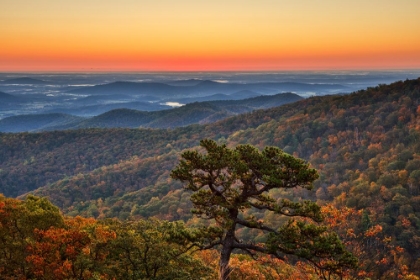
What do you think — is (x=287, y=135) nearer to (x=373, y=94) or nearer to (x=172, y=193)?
(x=373, y=94)

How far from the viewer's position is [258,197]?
1744 cm

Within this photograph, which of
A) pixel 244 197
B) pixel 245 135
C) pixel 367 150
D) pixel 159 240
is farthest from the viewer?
pixel 245 135

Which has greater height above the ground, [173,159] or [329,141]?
[329,141]

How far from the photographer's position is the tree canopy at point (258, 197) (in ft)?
52.1

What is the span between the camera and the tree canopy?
1588cm

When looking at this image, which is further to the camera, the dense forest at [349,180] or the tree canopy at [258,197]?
the dense forest at [349,180]

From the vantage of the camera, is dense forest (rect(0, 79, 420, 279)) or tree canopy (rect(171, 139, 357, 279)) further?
dense forest (rect(0, 79, 420, 279))

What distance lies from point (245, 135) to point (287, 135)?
3284 cm

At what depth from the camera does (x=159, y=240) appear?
19891mm

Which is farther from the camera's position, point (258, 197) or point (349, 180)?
point (349, 180)

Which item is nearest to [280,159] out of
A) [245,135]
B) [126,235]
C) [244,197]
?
[244,197]

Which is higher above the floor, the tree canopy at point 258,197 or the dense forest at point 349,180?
the tree canopy at point 258,197

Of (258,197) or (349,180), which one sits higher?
(258,197)

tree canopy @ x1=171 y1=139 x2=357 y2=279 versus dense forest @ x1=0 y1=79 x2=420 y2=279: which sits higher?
tree canopy @ x1=171 y1=139 x2=357 y2=279
